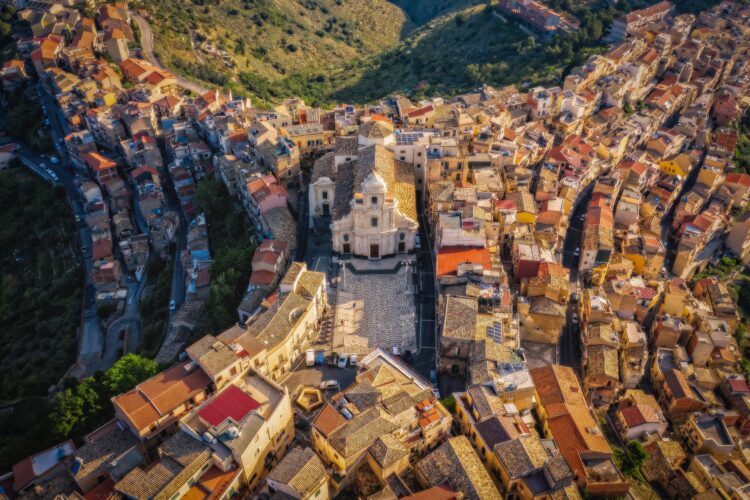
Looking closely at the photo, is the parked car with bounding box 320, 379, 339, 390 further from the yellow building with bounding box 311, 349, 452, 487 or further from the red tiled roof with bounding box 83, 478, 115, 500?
the red tiled roof with bounding box 83, 478, 115, 500

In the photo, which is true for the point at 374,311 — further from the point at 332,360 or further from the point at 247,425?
the point at 247,425

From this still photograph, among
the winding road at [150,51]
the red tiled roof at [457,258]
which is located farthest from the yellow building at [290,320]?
the winding road at [150,51]

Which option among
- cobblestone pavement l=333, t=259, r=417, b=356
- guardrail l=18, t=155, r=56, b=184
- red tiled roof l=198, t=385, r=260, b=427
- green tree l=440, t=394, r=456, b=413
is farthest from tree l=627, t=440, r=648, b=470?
guardrail l=18, t=155, r=56, b=184

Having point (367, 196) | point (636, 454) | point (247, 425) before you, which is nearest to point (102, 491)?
point (247, 425)

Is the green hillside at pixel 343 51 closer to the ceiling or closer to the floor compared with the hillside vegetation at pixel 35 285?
closer to the ceiling

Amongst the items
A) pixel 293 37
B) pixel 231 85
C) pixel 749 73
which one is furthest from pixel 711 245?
pixel 293 37

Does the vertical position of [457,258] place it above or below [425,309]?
above

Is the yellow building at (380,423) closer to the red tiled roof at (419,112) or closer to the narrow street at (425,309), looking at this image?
the narrow street at (425,309)
